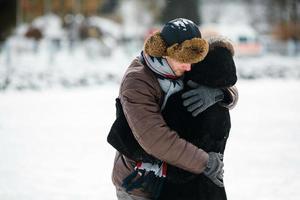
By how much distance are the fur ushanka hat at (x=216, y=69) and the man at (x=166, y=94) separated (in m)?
0.04

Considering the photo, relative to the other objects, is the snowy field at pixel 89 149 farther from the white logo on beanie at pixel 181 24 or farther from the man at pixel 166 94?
the white logo on beanie at pixel 181 24

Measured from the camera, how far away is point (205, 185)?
255 cm

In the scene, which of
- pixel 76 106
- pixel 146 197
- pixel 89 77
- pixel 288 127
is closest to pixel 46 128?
pixel 76 106

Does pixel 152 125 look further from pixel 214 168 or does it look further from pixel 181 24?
pixel 181 24

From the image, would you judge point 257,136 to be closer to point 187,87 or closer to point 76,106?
point 76,106

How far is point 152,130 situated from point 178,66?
299mm

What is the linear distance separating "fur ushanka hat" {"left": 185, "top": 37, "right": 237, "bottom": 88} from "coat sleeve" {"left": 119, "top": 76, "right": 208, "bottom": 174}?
0.75 feet

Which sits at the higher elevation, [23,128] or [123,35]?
[23,128]

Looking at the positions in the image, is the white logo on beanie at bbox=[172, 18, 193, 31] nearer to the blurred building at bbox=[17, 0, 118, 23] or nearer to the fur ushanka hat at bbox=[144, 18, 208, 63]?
the fur ushanka hat at bbox=[144, 18, 208, 63]

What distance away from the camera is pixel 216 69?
8.24 feet

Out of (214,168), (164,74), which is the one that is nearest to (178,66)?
(164,74)

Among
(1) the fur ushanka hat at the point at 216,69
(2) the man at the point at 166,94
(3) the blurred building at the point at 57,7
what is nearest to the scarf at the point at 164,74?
(2) the man at the point at 166,94

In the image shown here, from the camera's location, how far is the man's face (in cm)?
245

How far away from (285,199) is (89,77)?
44.9ft
